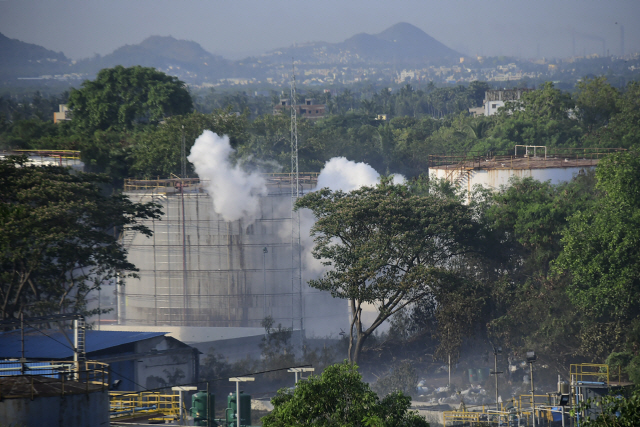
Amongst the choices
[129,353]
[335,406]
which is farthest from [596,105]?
[335,406]

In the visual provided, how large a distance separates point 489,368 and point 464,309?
4.34 metres

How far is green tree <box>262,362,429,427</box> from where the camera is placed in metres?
15.5

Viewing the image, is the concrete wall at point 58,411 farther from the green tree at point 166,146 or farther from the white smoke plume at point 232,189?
the green tree at point 166,146

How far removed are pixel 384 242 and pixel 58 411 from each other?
20.2m

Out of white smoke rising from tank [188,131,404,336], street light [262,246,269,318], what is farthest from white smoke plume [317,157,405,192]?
street light [262,246,269,318]

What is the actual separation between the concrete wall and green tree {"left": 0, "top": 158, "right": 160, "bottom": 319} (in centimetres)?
1512

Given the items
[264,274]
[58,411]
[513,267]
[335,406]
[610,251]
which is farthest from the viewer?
[264,274]

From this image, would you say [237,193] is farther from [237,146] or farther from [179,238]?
[237,146]

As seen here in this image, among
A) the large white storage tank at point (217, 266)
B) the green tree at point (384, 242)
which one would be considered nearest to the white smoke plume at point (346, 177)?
the large white storage tank at point (217, 266)

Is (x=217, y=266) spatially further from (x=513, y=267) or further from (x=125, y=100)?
(x=125, y=100)

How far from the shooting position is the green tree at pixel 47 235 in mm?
31562

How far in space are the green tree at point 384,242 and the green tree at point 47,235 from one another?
31.4 ft

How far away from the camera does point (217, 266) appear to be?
40.6 meters

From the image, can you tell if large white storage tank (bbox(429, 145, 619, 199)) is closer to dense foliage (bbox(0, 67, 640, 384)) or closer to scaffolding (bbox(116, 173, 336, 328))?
dense foliage (bbox(0, 67, 640, 384))
